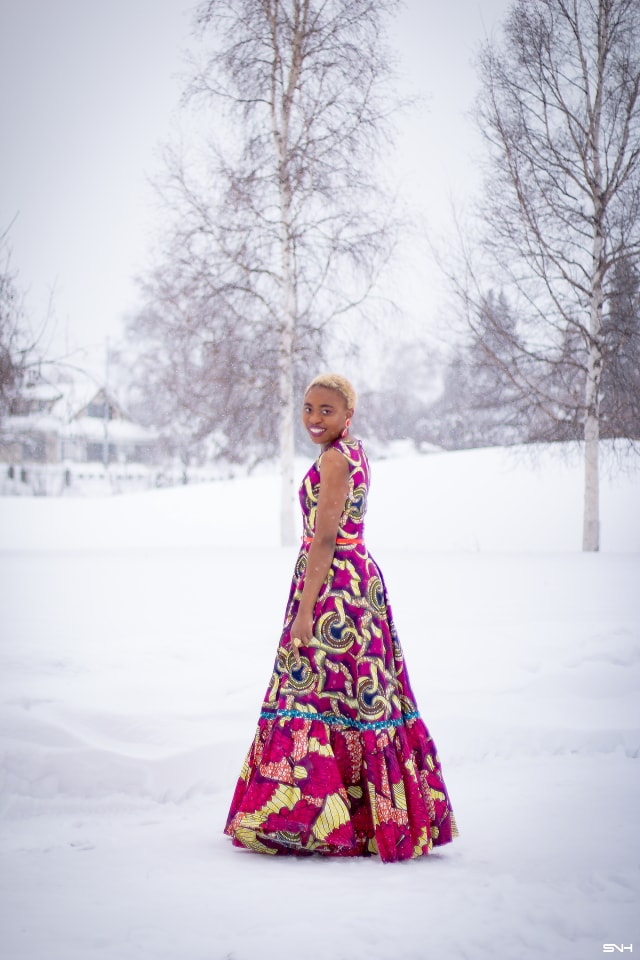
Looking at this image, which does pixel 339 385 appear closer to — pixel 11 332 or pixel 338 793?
pixel 338 793

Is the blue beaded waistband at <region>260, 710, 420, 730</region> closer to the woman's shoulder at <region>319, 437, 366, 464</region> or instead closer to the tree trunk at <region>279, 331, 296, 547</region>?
the woman's shoulder at <region>319, 437, 366, 464</region>

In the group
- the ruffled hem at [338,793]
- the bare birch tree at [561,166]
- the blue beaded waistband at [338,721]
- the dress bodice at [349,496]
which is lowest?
the ruffled hem at [338,793]

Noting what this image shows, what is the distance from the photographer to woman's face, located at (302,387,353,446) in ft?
A: 11.0

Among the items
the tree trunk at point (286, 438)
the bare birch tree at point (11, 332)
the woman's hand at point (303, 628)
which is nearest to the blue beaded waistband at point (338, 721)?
the woman's hand at point (303, 628)

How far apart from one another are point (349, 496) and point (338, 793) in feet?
3.50

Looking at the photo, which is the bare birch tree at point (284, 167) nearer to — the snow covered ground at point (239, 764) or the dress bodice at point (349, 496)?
the snow covered ground at point (239, 764)

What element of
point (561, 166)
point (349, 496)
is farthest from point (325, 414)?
point (561, 166)

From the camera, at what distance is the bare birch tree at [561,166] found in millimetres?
13180

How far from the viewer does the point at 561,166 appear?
519 inches

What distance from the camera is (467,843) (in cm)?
338

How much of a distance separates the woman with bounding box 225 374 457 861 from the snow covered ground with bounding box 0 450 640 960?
0.43ft

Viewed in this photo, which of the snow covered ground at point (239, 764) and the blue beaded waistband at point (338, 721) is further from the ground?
the blue beaded waistband at point (338, 721)

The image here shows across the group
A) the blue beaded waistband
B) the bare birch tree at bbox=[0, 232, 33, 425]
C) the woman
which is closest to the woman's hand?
the woman

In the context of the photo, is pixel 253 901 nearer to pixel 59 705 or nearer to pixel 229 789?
pixel 229 789
